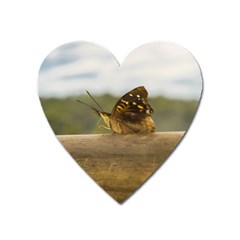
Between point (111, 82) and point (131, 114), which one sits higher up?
point (111, 82)

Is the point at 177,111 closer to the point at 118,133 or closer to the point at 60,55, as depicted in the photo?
the point at 118,133

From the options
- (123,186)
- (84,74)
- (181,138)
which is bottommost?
(123,186)

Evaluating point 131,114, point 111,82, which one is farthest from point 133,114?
point 111,82

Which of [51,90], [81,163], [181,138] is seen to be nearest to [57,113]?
[51,90]

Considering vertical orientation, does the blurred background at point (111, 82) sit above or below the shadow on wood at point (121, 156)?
above

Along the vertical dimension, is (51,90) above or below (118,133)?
above

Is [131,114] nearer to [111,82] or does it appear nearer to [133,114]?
[133,114]
